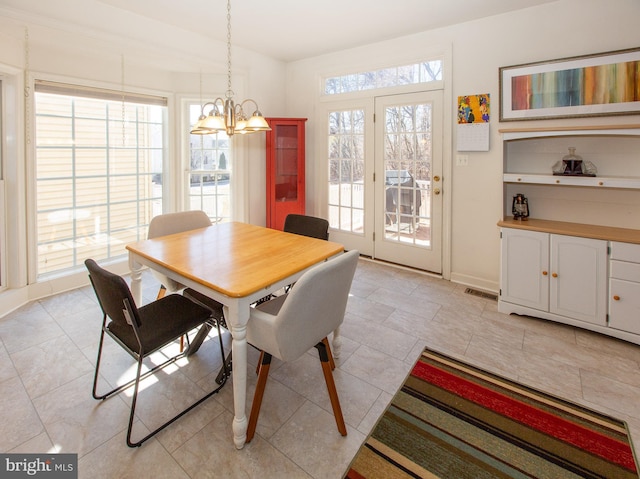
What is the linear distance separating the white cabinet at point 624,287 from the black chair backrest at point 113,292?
3050mm

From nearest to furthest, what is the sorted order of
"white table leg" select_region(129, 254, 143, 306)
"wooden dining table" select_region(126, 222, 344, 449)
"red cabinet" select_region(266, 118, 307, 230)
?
"wooden dining table" select_region(126, 222, 344, 449), "white table leg" select_region(129, 254, 143, 306), "red cabinet" select_region(266, 118, 307, 230)

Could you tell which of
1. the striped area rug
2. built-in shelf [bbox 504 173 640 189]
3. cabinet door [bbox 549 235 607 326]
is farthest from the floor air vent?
the striped area rug

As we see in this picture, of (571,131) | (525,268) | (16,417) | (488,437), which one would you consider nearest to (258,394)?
(488,437)

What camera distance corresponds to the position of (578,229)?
2721 mm

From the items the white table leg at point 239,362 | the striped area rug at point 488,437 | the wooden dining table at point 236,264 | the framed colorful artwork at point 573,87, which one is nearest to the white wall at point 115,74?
the wooden dining table at point 236,264

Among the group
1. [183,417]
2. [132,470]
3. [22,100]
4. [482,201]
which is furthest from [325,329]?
[22,100]

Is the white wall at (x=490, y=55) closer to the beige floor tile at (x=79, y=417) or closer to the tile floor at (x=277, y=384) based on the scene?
the tile floor at (x=277, y=384)

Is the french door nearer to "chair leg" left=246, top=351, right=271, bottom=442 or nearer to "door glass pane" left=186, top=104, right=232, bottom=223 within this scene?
"door glass pane" left=186, top=104, right=232, bottom=223

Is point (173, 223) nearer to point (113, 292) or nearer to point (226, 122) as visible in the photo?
point (226, 122)

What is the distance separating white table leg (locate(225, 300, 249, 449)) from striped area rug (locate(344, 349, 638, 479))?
529mm

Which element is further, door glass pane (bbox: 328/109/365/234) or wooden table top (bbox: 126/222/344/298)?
door glass pane (bbox: 328/109/365/234)

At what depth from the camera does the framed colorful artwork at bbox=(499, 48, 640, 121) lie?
8.83 ft

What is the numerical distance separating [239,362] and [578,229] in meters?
→ 2.70

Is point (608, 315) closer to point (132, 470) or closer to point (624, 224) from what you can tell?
point (624, 224)
